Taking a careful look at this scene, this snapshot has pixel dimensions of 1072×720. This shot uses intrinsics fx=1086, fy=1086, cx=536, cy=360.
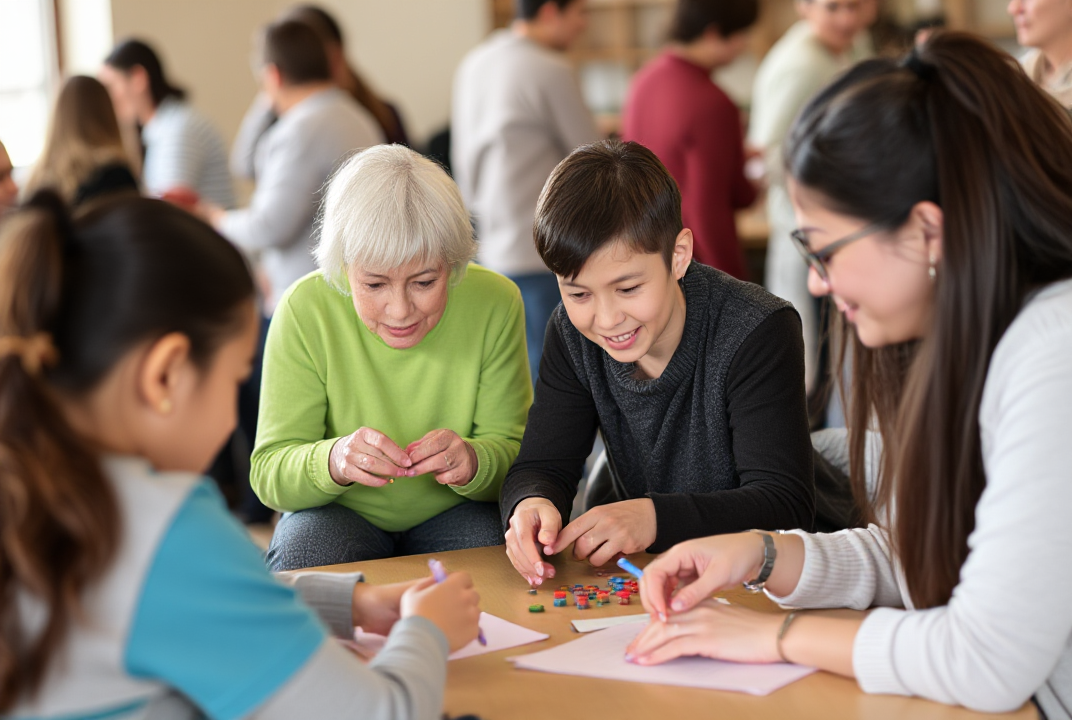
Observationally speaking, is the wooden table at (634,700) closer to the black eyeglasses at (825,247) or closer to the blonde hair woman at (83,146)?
the black eyeglasses at (825,247)

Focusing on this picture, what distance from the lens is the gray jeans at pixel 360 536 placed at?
1.72 metres

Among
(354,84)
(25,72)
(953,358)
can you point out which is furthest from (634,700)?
(25,72)

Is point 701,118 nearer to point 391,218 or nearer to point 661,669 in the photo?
point 391,218

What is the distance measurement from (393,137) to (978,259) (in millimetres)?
3095

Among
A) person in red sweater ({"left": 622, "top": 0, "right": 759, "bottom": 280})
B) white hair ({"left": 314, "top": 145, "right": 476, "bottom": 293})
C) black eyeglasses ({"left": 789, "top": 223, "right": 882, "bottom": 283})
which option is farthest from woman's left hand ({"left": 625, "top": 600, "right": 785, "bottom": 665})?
person in red sweater ({"left": 622, "top": 0, "right": 759, "bottom": 280})

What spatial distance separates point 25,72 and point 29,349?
5.04 metres

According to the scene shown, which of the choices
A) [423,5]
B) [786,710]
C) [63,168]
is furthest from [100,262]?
[423,5]

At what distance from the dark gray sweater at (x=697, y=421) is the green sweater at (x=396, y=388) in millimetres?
117

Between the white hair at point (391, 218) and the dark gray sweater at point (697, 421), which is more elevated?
the white hair at point (391, 218)

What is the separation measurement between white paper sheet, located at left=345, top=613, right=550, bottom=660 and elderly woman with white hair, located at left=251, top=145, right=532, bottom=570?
393mm

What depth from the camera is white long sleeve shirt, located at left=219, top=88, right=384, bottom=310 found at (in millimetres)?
3260

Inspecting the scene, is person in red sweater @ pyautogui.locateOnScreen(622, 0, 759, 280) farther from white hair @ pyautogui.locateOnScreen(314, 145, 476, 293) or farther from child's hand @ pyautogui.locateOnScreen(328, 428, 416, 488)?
child's hand @ pyautogui.locateOnScreen(328, 428, 416, 488)

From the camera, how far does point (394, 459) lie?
5.39ft

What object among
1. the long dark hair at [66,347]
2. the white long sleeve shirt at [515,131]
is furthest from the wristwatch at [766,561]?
the white long sleeve shirt at [515,131]
